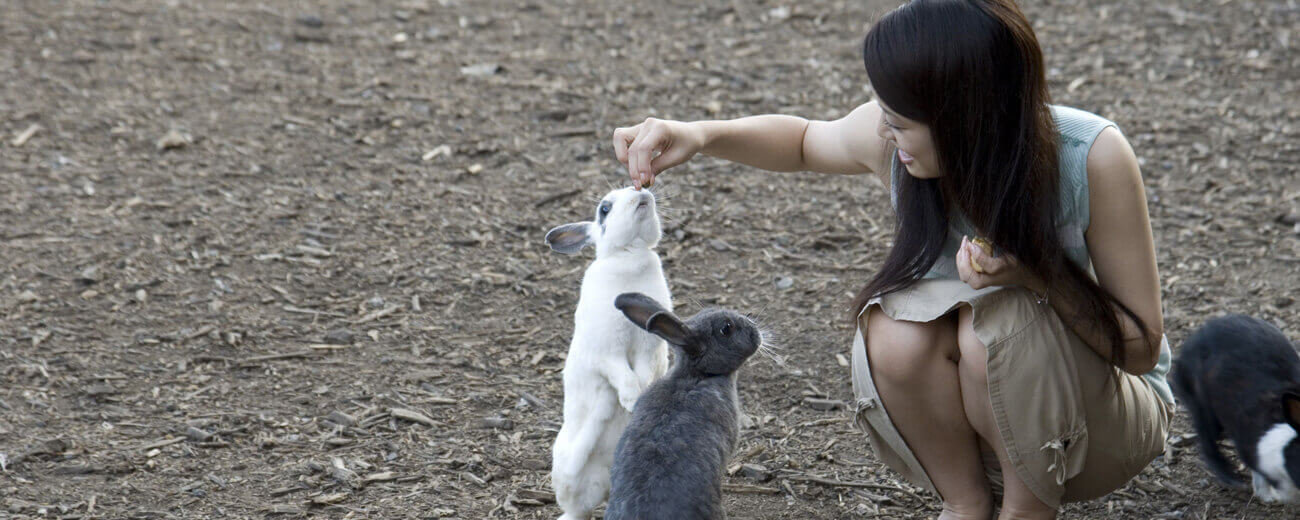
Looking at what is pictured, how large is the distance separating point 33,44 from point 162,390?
3871 mm

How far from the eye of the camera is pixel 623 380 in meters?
3.15

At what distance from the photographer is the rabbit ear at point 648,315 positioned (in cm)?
301

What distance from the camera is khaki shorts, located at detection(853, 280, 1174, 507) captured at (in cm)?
292

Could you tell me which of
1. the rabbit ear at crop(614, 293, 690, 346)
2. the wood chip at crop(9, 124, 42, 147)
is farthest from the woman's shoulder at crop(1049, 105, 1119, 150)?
the wood chip at crop(9, 124, 42, 147)

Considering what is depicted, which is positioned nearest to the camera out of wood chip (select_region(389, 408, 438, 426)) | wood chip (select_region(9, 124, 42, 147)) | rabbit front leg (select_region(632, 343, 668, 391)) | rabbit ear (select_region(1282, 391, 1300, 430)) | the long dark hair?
the long dark hair

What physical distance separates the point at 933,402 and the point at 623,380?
81 centimetres

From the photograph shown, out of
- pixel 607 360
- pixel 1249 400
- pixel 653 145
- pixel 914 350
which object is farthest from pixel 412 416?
pixel 1249 400

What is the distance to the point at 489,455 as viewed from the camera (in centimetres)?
380

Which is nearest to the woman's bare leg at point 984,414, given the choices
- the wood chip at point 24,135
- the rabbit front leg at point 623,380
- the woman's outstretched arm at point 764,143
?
the woman's outstretched arm at point 764,143

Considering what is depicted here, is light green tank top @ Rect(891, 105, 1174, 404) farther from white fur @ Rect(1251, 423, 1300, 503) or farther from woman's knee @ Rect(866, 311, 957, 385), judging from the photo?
white fur @ Rect(1251, 423, 1300, 503)

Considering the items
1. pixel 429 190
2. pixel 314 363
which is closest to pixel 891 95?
pixel 314 363

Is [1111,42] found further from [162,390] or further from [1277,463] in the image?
[162,390]

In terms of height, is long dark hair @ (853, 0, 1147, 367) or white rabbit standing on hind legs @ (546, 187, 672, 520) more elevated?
long dark hair @ (853, 0, 1147, 367)

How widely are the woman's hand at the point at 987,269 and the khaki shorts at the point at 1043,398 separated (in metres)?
0.11
